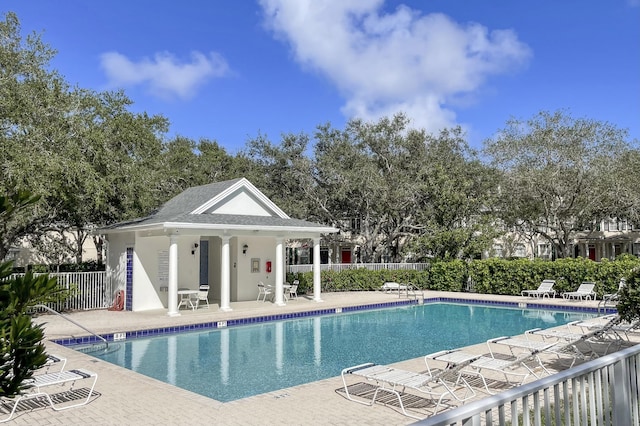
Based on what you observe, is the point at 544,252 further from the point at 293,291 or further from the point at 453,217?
the point at 293,291

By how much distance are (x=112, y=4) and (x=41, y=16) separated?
289 centimetres

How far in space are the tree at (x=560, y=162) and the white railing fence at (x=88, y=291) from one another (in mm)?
25587

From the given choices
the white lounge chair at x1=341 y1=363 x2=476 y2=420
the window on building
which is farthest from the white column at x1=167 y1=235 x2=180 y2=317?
the window on building

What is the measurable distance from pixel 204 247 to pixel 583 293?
15.8 meters

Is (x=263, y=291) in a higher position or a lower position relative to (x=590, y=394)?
lower

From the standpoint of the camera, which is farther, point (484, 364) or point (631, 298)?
point (631, 298)

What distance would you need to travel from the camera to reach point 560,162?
3244 centimetres

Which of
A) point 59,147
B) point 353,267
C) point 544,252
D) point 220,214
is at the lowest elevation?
point 353,267

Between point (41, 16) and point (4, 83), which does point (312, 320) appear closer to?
point (4, 83)

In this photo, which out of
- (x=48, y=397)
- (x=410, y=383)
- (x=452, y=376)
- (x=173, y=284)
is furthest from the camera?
(x=173, y=284)

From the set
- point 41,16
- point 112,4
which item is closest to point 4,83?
point 41,16

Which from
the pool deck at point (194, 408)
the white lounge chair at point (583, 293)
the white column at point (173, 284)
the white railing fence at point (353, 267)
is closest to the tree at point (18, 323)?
the pool deck at point (194, 408)

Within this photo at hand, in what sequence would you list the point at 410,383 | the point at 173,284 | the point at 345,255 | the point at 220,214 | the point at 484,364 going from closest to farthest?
1. the point at 410,383
2. the point at 484,364
3. the point at 173,284
4. the point at 220,214
5. the point at 345,255

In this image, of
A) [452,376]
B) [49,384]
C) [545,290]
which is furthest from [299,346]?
[545,290]
